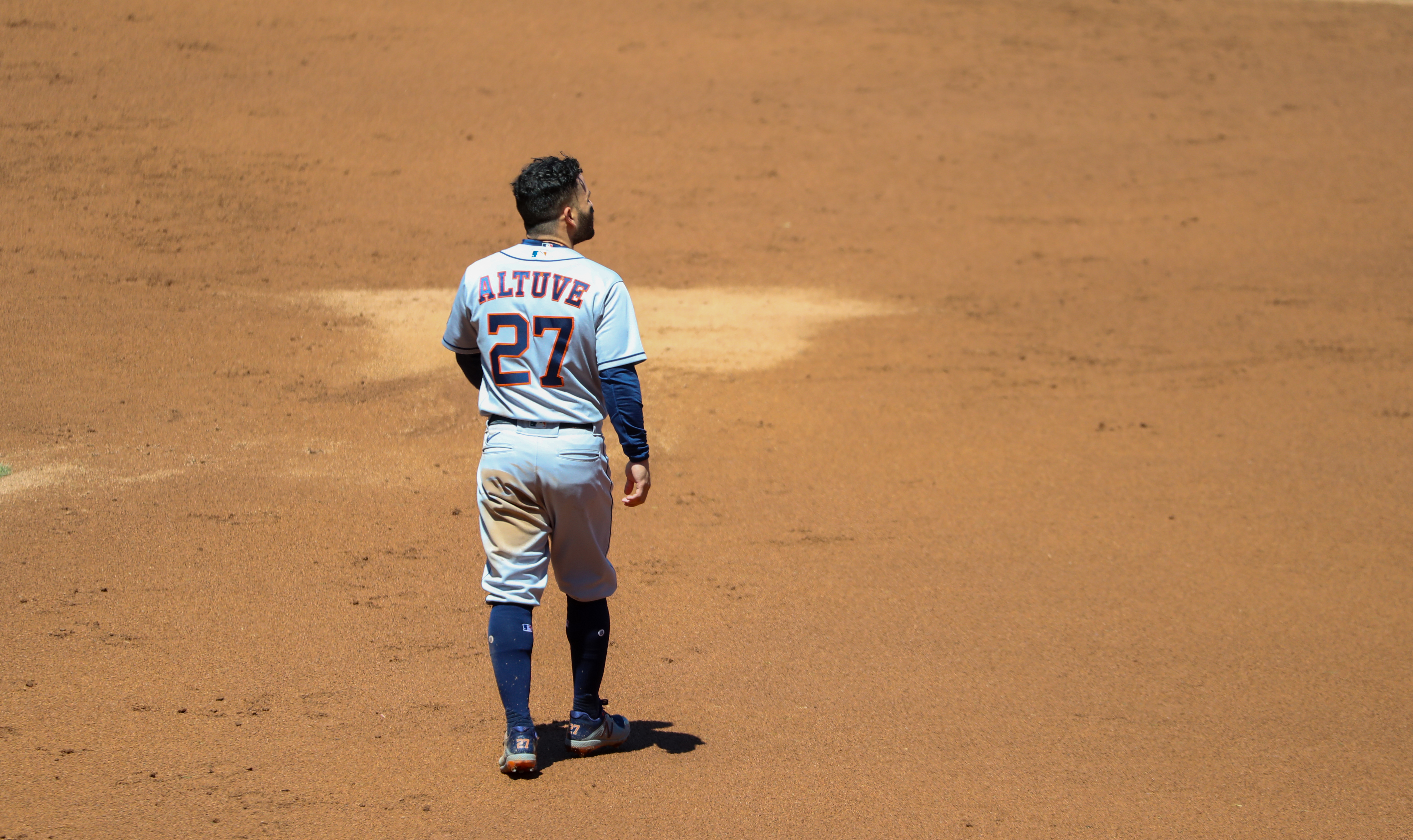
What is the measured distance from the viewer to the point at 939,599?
5.46m

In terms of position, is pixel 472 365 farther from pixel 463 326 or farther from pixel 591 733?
pixel 591 733

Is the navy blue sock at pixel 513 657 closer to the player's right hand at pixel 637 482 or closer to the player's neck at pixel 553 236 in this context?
the player's right hand at pixel 637 482

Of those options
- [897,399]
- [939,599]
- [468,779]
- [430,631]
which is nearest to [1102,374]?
[897,399]

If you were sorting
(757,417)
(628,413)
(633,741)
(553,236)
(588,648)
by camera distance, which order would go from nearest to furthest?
(628,413) → (553,236) → (588,648) → (633,741) → (757,417)

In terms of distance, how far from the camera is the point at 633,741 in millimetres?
3918

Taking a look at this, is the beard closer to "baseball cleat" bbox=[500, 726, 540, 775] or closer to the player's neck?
the player's neck

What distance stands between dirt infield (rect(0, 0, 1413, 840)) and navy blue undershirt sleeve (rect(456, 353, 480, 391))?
126cm

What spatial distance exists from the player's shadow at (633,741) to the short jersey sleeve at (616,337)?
51.9 inches

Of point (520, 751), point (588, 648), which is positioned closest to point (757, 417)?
point (588, 648)

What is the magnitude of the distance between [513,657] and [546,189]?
149 centimetres

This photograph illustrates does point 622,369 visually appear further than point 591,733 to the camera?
No

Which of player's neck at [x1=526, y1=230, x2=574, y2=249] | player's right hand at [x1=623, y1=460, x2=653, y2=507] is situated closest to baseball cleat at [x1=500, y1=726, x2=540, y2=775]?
player's right hand at [x1=623, y1=460, x2=653, y2=507]

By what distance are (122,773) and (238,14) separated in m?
11.6

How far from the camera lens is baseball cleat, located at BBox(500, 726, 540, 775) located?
3.47 metres
